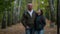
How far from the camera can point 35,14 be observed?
442cm

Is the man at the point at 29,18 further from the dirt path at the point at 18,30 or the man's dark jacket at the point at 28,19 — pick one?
the dirt path at the point at 18,30

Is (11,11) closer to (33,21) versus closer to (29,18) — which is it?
(29,18)

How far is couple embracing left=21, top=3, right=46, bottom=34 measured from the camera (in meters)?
4.40

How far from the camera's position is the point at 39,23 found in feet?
14.6

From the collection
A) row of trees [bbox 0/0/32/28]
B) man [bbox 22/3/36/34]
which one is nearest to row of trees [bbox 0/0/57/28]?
row of trees [bbox 0/0/32/28]

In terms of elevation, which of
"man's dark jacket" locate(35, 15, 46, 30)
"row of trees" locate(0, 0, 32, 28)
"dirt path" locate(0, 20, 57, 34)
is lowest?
"dirt path" locate(0, 20, 57, 34)

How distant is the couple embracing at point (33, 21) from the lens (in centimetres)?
440

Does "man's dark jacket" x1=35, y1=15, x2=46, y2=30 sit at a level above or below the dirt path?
above

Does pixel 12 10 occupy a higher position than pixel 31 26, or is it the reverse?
pixel 12 10

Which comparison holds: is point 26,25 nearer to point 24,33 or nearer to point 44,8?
point 24,33

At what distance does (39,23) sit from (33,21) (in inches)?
7.1

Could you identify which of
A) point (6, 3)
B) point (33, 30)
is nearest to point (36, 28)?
point (33, 30)

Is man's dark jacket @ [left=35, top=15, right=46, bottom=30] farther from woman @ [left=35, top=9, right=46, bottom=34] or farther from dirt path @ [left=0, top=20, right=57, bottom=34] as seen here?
dirt path @ [left=0, top=20, right=57, bottom=34]

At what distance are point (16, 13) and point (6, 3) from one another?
368 millimetres
